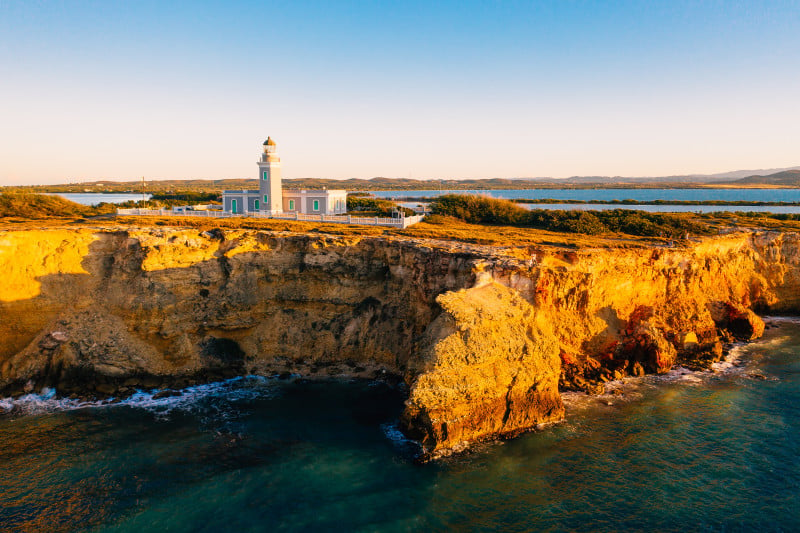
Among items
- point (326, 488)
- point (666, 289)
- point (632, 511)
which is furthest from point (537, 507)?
point (666, 289)

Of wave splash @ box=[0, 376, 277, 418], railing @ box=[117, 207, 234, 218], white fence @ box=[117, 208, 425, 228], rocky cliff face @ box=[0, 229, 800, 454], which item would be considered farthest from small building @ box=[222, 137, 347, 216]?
wave splash @ box=[0, 376, 277, 418]

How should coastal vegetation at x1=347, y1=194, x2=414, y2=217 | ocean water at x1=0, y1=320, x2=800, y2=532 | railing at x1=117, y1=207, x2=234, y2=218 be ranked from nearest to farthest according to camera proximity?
ocean water at x1=0, y1=320, x2=800, y2=532 → railing at x1=117, y1=207, x2=234, y2=218 → coastal vegetation at x1=347, y1=194, x2=414, y2=217

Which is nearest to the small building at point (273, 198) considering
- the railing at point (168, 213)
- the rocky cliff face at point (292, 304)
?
the railing at point (168, 213)

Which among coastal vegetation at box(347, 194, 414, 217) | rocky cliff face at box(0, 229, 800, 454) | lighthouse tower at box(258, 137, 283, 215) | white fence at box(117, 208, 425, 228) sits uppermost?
lighthouse tower at box(258, 137, 283, 215)

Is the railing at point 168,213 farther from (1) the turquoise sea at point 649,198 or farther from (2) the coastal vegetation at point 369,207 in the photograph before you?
(1) the turquoise sea at point 649,198

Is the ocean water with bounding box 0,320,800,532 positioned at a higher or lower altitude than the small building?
lower

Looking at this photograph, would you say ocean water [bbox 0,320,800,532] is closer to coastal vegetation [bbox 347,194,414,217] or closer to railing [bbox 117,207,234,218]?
railing [bbox 117,207,234,218]

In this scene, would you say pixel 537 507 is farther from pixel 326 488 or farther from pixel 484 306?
pixel 484 306

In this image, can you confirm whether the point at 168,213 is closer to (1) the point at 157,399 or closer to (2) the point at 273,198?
(2) the point at 273,198
